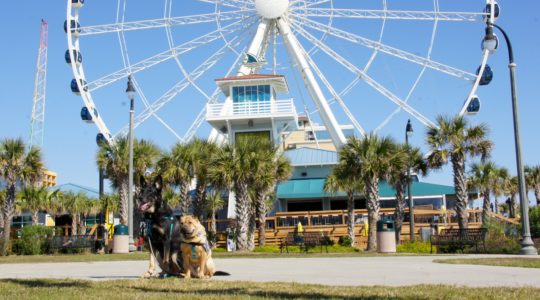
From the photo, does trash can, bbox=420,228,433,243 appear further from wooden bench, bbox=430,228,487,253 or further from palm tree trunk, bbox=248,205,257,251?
palm tree trunk, bbox=248,205,257,251

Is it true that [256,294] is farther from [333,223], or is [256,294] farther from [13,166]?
[333,223]

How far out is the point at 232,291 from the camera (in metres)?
9.38

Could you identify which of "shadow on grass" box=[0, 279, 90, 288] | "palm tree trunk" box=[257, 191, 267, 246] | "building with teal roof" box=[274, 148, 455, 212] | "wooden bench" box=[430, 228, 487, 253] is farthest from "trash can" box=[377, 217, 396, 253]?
"building with teal roof" box=[274, 148, 455, 212]

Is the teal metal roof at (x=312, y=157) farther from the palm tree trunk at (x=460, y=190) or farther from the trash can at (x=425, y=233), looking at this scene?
the palm tree trunk at (x=460, y=190)

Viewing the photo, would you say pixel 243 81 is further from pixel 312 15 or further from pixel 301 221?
pixel 301 221

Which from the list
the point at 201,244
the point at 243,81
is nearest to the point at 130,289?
the point at 201,244

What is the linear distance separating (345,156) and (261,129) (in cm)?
1989

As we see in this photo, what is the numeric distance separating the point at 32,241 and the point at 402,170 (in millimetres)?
18064

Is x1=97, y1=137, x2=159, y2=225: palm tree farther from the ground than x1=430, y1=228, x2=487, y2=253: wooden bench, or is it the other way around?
x1=97, y1=137, x2=159, y2=225: palm tree

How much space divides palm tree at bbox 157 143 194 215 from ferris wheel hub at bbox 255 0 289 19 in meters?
12.5

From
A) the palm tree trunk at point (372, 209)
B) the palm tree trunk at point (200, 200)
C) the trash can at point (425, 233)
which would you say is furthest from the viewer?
the palm tree trunk at point (200, 200)

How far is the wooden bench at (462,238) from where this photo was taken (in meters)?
24.5

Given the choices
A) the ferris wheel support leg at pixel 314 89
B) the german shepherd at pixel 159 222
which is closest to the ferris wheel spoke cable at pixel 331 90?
the ferris wheel support leg at pixel 314 89

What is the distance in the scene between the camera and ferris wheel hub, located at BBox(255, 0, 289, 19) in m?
44.5
